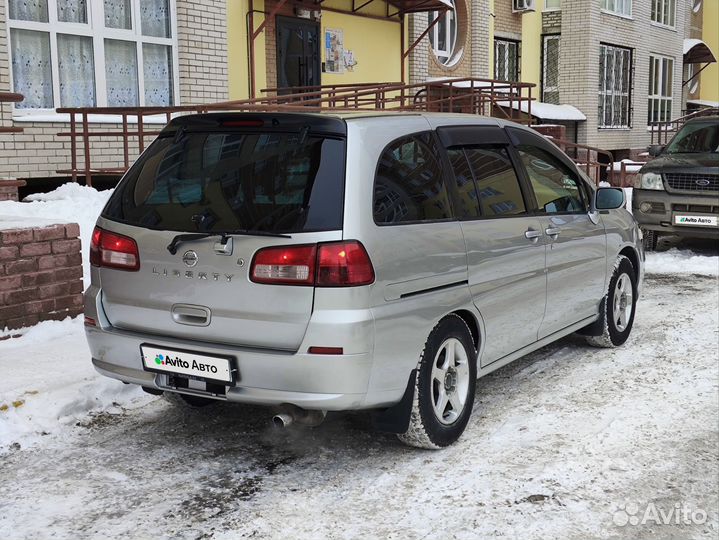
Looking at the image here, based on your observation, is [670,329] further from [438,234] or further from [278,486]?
[278,486]

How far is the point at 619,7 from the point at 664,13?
421cm

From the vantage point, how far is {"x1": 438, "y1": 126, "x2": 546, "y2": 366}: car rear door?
15.1 ft

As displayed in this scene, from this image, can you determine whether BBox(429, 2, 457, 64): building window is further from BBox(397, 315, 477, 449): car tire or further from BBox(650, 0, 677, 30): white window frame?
BBox(397, 315, 477, 449): car tire

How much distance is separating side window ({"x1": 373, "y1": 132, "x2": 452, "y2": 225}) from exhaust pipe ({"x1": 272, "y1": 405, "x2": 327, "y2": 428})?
3.09 ft

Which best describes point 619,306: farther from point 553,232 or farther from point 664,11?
point 664,11

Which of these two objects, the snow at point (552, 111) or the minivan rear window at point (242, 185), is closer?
the minivan rear window at point (242, 185)

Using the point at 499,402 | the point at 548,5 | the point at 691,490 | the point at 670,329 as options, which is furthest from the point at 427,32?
the point at 691,490

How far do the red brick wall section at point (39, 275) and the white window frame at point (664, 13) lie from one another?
26820 millimetres

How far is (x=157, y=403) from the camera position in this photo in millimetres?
Result: 5164

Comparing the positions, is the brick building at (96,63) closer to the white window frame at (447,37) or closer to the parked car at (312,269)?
the parked car at (312,269)

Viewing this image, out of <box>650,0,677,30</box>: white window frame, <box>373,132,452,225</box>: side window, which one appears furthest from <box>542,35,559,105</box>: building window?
<box>373,132,452,225</box>: side window

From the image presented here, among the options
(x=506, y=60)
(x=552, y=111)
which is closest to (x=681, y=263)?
(x=552, y=111)

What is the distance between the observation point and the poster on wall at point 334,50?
53.2ft

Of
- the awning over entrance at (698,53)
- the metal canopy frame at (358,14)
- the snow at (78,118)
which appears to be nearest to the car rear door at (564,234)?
the snow at (78,118)
